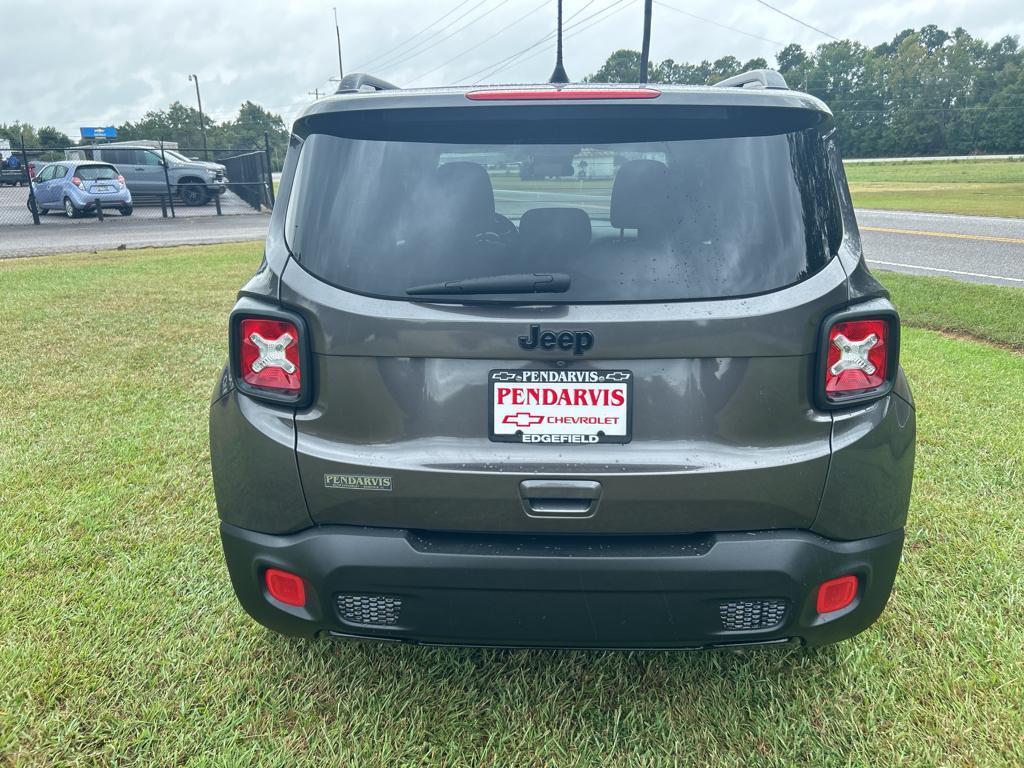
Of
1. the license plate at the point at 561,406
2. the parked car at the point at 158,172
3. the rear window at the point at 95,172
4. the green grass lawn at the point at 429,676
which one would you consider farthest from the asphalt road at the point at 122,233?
the license plate at the point at 561,406

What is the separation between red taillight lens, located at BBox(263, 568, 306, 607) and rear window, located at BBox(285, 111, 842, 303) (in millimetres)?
780

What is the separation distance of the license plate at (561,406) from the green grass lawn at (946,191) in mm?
22449

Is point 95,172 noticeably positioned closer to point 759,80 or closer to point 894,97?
point 759,80

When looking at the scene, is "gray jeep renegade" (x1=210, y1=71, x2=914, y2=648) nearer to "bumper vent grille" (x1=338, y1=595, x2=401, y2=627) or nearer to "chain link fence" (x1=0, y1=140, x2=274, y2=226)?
"bumper vent grille" (x1=338, y1=595, x2=401, y2=627)

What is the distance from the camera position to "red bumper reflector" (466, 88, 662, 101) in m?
1.88

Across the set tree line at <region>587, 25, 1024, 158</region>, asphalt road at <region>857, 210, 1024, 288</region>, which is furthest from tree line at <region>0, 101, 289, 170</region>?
asphalt road at <region>857, 210, 1024, 288</region>

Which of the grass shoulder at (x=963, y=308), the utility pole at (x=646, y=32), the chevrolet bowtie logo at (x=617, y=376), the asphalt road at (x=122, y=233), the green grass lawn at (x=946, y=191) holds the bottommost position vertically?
the green grass lawn at (x=946, y=191)

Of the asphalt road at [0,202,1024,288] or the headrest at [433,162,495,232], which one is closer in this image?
the headrest at [433,162,495,232]

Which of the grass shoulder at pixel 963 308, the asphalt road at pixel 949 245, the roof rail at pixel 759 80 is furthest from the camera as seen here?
the asphalt road at pixel 949 245

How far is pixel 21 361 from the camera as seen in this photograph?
20.8ft

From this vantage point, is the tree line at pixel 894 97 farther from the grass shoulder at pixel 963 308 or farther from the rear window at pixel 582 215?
the rear window at pixel 582 215

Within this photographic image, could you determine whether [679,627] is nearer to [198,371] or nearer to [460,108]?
[460,108]

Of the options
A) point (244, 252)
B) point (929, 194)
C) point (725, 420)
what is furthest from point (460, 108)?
point (929, 194)

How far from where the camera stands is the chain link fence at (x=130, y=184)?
20875 millimetres
